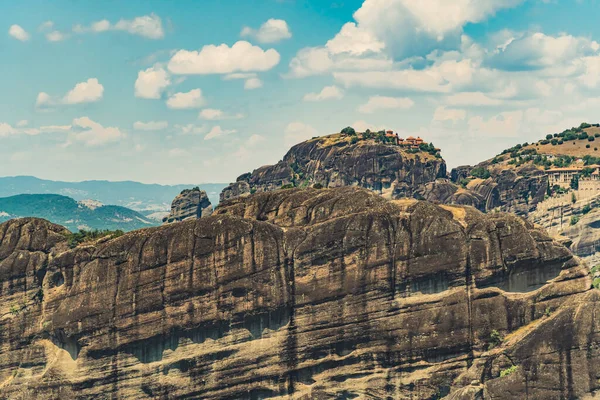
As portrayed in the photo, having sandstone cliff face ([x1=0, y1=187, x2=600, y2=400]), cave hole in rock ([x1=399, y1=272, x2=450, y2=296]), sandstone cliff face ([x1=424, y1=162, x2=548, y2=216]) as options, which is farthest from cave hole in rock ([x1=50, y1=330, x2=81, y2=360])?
sandstone cliff face ([x1=424, y1=162, x2=548, y2=216])

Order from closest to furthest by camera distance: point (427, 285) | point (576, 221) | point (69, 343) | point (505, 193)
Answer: point (427, 285), point (69, 343), point (576, 221), point (505, 193)

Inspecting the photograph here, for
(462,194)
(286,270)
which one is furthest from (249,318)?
(462,194)

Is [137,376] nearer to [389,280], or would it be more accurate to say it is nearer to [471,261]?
[389,280]

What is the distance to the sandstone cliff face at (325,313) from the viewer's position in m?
62.0

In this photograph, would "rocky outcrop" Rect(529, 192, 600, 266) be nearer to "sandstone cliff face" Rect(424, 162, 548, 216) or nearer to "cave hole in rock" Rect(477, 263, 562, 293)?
"sandstone cliff face" Rect(424, 162, 548, 216)

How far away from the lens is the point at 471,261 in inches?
2463

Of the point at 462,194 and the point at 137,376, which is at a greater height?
the point at 462,194

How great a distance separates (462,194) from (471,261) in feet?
410

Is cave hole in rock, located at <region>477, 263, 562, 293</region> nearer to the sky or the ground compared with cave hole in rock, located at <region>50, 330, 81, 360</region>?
nearer to the sky

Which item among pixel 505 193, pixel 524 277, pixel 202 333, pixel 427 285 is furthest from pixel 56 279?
pixel 505 193

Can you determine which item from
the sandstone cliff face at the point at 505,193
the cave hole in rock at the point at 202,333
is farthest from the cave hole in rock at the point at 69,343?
the sandstone cliff face at the point at 505,193

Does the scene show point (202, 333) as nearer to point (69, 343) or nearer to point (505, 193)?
point (69, 343)

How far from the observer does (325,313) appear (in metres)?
62.6

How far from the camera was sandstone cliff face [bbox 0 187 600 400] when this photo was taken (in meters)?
62.0
